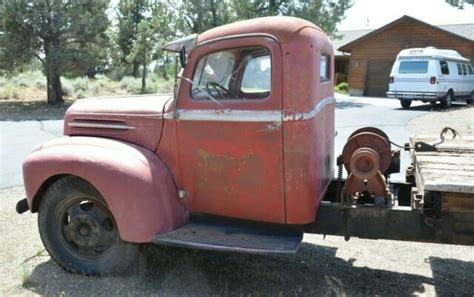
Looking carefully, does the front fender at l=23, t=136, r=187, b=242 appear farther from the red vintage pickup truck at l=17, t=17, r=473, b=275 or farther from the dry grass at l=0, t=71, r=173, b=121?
the dry grass at l=0, t=71, r=173, b=121

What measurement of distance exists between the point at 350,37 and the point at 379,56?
31.3 ft

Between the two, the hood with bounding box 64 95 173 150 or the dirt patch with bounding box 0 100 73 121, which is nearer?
the hood with bounding box 64 95 173 150

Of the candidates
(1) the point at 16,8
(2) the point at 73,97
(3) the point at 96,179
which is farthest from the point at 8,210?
(2) the point at 73,97

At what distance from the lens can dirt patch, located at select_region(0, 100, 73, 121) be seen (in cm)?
1917

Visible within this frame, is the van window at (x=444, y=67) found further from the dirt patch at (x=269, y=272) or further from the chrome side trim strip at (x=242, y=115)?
the chrome side trim strip at (x=242, y=115)

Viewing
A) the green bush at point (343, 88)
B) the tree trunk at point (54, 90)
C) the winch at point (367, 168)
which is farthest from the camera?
the green bush at point (343, 88)

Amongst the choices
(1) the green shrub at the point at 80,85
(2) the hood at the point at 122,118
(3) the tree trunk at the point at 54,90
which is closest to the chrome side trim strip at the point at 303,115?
(2) the hood at the point at 122,118

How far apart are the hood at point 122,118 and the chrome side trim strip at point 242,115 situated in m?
0.17

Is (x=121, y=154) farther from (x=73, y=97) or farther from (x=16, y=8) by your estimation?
(x=73, y=97)

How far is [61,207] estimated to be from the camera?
4.36 meters

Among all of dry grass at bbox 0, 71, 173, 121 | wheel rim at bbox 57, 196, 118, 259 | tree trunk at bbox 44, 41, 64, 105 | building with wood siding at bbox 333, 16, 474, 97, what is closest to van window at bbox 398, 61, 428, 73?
building with wood siding at bbox 333, 16, 474, 97

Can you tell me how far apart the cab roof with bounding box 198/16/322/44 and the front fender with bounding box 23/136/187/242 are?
1.13 meters

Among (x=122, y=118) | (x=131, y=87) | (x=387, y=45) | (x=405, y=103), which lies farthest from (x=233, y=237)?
(x=387, y=45)

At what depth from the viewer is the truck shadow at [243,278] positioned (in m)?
4.12
